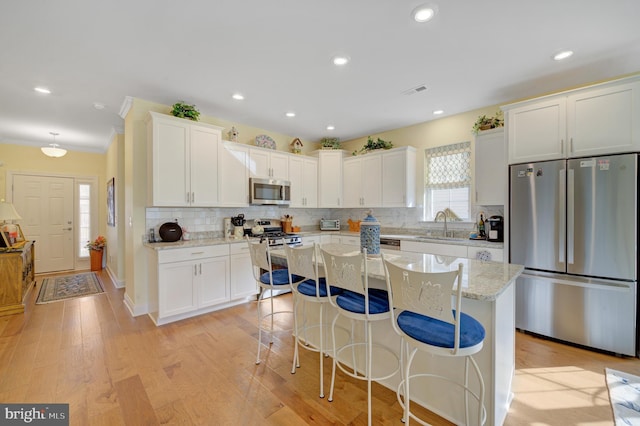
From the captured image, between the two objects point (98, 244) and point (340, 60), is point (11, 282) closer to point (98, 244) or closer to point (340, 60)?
point (98, 244)

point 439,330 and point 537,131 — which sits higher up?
point 537,131

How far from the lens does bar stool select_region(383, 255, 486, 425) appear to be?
4.03 feet

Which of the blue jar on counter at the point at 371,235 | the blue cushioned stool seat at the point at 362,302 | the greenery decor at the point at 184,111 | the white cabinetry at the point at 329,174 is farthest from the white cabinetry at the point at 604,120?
the greenery decor at the point at 184,111

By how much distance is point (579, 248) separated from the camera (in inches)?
105

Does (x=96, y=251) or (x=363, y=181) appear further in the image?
(x=96, y=251)

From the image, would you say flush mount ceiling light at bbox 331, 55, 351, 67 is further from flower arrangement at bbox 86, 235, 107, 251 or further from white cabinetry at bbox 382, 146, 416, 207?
flower arrangement at bbox 86, 235, 107, 251

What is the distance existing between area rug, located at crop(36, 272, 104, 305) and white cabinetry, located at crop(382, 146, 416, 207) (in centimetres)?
507

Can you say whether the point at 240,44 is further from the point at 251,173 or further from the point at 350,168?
the point at 350,168

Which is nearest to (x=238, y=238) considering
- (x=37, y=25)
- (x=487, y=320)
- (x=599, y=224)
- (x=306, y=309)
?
(x=306, y=309)

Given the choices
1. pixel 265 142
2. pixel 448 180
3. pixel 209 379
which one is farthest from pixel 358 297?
pixel 265 142

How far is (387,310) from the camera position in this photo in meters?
1.65

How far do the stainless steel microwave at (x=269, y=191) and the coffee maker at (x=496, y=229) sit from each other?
3.03 m

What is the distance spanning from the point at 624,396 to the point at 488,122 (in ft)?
9.81

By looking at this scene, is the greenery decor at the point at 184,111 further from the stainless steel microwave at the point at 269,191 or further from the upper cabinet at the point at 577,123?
the upper cabinet at the point at 577,123
